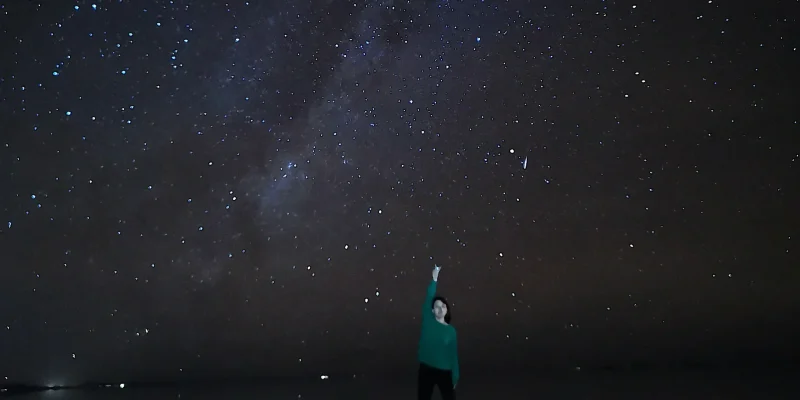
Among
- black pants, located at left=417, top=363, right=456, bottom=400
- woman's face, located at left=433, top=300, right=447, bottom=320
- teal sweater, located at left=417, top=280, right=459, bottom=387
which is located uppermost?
woman's face, located at left=433, top=300, right=447, bottom=320

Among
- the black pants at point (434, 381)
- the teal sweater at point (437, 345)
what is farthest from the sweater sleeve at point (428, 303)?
the black pants at point (434, 381)

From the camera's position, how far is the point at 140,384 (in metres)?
16.6

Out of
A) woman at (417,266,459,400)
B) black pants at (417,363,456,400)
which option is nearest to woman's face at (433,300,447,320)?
woman at (417,266,459,400)

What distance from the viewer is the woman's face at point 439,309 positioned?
14.3ft

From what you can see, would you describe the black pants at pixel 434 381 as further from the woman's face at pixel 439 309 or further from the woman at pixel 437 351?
the woman's face at pixel 439 309

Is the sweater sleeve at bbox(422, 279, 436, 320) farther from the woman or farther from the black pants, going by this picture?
the black pants

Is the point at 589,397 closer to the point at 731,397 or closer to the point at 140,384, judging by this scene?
the point at 731,397

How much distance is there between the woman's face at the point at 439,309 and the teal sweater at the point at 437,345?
0.03 m

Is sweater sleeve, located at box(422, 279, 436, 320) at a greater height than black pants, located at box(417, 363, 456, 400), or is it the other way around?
sweater sleeve, located at box(422, 279, 436, 320)

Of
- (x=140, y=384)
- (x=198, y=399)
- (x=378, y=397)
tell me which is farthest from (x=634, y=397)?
(x=140, y=384)

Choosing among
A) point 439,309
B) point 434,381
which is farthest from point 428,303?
point 434,381

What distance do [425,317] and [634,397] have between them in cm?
579

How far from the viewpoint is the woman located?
4.32m

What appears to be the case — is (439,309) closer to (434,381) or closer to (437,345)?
(437,345)
